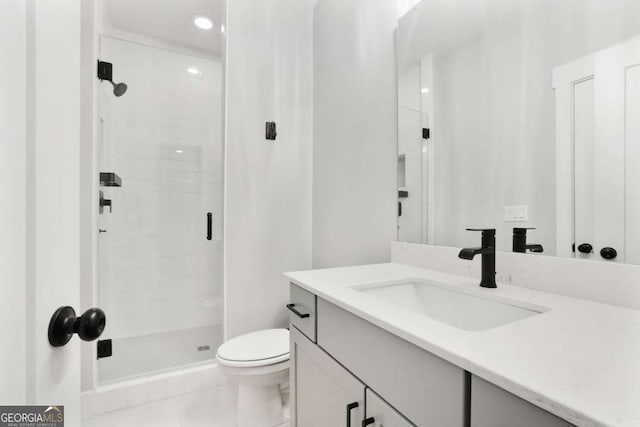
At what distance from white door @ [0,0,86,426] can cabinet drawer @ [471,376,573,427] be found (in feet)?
2.03

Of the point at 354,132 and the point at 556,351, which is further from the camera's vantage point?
the point at 354,132

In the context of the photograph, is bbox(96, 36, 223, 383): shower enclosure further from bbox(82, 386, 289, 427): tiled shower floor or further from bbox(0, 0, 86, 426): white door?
bbox(0, 0, 86, 426): white door

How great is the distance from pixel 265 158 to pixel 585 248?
1652mm

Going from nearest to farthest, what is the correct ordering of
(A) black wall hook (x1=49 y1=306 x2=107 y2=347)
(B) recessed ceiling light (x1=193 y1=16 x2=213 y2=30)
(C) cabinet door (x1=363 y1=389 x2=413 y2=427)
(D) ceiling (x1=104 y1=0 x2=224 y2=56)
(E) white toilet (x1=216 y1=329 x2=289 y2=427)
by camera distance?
(A) black wall hook (x1=49 y1=306 x2=107 y2=347), (C) cabinet door (x1=363 y1=389 x2=413 y2=427), (E) white toilet (x1=216 y1=329 x2=289 y2=427), (D) ceiling (x1=104 y1=0 x2=224 y2=56), (B) recessed ceiling light (x1=193 y1=16 x2=213 y2=30)

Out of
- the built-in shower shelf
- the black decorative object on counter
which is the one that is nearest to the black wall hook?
the black decorative object on counter

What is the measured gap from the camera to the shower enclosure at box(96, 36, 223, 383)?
2.24 m

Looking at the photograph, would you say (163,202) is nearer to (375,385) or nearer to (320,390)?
(320,390)

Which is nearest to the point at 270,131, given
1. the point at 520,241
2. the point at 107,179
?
the point at 107,179

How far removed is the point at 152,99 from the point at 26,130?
2.45 m

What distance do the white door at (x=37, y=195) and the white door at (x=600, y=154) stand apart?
118 cm

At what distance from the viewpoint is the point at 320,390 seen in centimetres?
93

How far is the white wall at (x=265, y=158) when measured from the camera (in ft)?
6.09

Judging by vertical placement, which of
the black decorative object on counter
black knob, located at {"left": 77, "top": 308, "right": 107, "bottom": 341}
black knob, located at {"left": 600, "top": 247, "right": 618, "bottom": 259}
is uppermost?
the black decorative object on counter

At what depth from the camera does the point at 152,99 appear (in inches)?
96.3
